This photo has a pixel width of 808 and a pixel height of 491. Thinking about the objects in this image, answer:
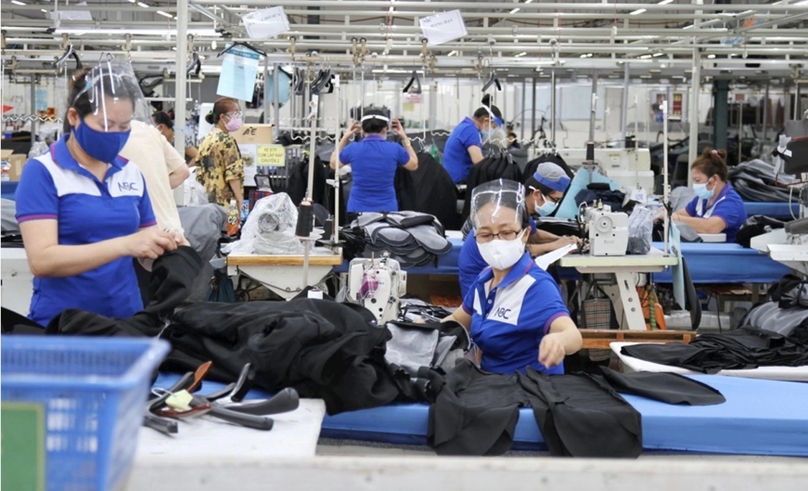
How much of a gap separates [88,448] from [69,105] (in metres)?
1.76

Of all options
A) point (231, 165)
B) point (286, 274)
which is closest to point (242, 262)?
point (286, 274)

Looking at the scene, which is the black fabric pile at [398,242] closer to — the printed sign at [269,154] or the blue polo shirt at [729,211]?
the printed sign at [269,154]

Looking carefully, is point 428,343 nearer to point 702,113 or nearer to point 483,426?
point 483,426

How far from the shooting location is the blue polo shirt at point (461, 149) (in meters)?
8.29

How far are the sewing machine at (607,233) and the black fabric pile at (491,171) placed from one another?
2.48m

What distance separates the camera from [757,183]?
9133mm

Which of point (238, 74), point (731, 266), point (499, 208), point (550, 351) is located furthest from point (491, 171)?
point (550, 351)

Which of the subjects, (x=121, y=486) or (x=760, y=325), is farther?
(x=760, y=325)

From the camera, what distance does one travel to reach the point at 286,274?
5250 mm

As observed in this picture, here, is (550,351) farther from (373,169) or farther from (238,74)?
(373,169)

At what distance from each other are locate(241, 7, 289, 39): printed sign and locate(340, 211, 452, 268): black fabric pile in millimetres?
2056

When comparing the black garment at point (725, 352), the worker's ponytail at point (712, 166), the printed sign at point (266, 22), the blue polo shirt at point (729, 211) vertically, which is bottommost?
the black garment at point (725, 352)

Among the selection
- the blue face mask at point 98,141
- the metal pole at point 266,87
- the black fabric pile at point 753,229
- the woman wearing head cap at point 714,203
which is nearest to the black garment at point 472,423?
the blue face mask at point 98,141

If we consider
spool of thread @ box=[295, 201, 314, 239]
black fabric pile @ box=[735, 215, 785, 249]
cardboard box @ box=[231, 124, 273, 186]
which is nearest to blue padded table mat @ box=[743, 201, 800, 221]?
black fabric pile @ box=[735, 215, 785, 249]
